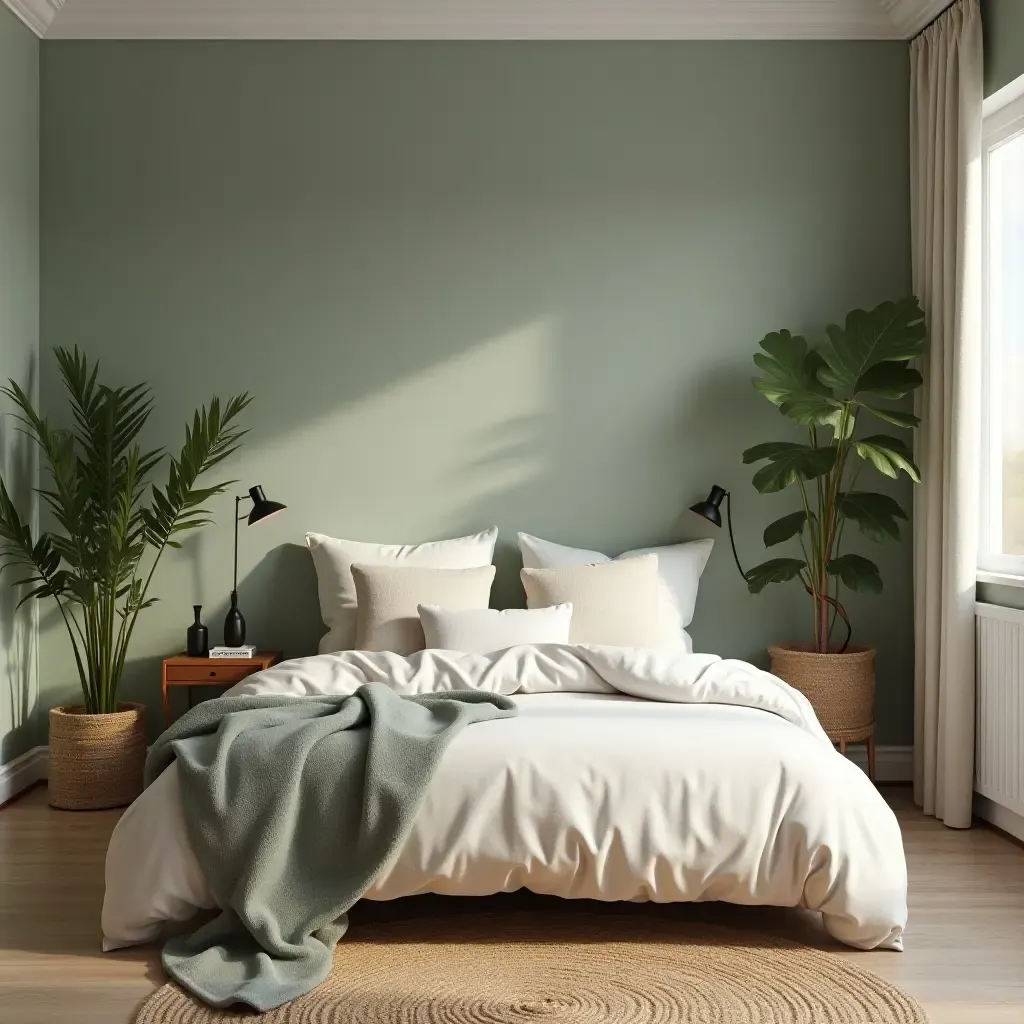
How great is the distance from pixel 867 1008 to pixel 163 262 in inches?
150

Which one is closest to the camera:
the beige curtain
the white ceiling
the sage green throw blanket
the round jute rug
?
the round jute rug

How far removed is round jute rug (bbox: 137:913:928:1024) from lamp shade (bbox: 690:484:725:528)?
1.86 m

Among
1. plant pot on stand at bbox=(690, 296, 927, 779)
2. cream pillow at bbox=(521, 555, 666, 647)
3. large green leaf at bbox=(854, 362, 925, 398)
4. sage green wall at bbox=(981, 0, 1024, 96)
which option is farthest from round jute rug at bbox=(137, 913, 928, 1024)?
sage green wall at bbox=(981, 0, 1024, 96)

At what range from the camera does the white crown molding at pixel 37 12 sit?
14.6ft

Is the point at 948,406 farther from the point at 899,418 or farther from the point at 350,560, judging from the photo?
the point at 350,560

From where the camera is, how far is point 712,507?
4527mm

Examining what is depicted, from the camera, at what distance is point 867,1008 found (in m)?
2.52

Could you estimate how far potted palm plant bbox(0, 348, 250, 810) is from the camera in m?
4.27

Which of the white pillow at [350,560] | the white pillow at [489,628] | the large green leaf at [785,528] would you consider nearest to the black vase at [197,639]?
the white pillow at [350,560]

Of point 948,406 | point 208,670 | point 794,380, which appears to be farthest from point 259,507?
point 948,406

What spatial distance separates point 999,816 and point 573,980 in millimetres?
2074

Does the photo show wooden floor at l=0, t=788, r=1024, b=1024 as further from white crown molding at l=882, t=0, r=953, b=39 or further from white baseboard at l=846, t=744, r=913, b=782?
white crown molding at l=882, t=0, r=953, b=39

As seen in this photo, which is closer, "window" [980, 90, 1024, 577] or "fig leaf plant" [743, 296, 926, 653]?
"window" [980, 90, 1024, 577]

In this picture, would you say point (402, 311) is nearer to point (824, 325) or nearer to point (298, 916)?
point (824, 325)
